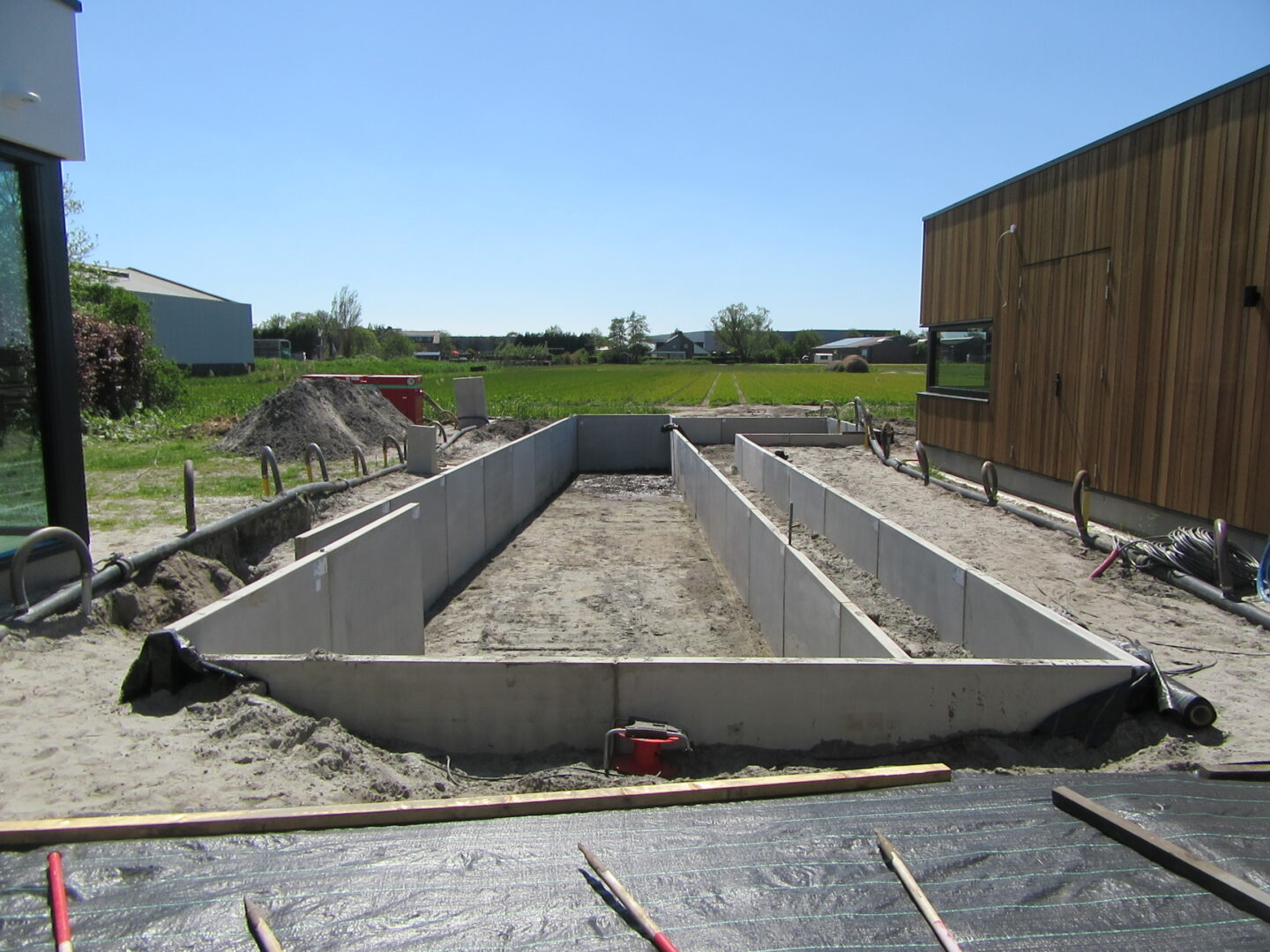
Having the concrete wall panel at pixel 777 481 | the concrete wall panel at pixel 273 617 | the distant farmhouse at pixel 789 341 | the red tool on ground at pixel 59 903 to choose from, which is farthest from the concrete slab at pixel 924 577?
the distant farmhouse at pixel 789 341

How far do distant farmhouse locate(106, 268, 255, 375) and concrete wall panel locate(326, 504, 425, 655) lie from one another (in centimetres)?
4303

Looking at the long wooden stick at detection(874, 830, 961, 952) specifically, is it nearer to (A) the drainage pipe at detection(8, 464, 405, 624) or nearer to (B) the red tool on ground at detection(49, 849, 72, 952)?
(B) the red tool on ground at detection(49, 849, 72, 952)

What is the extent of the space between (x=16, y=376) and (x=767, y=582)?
676 cm

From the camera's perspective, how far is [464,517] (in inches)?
489

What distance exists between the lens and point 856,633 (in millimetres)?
6266

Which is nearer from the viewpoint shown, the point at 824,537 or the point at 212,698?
the point at 212,698

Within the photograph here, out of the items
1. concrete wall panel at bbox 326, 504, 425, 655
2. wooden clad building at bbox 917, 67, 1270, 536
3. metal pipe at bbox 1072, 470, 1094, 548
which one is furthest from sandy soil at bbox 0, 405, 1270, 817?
wooden clad building at bbox 917, 67, 1270, 536

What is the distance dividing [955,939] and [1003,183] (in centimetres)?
1301

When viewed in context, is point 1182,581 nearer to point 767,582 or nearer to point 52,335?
point 767,582

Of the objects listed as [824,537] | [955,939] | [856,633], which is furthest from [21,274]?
[824,537]

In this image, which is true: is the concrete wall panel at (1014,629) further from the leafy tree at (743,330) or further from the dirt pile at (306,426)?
the leafy tree at (743,330)

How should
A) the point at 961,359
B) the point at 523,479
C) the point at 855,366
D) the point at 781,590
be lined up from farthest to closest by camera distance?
the point at 855,366 < the point at 523,479 < the point at 961,359 < the point at 781,590

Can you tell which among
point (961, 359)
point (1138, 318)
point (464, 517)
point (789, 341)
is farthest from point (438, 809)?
point (789, 341)

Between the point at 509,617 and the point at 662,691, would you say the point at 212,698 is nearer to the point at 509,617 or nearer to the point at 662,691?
the point at 662,691
